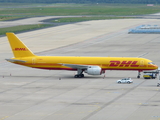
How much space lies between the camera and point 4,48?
375ft

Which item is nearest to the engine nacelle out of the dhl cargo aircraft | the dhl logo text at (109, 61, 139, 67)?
the dhl cargo aircraft

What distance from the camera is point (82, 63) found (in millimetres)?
72250

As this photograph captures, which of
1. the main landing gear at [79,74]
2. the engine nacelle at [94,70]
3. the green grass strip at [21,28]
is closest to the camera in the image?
the engine nacelle at [94,70]

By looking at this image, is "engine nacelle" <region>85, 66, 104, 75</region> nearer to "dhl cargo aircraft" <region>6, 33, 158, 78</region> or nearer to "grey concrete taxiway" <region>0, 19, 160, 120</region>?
→ "dhl cargo aircraft" <region>6, 33, 158, 78</region>

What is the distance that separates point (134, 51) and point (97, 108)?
Answer: 60.2m

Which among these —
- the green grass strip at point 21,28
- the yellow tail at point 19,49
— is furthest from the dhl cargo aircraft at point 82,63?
the green grass strip at point 21,28

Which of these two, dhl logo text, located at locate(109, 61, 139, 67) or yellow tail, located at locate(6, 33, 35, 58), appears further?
yellow tail, located at locate(6, 33, 35, 58)

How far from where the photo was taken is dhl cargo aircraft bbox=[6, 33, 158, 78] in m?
70.9

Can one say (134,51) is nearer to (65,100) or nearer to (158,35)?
(158,35)

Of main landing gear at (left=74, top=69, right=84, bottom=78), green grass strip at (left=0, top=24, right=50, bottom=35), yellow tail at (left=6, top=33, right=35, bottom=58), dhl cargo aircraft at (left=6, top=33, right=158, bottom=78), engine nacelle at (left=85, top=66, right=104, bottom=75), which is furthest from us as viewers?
green grass strip at (left=0, top=24, right=50, bottom=35)

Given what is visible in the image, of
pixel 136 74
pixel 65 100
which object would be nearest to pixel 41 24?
pixel 136 74

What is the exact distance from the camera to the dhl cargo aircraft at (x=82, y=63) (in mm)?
70938

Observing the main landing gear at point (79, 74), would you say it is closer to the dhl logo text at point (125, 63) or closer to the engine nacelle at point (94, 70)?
the engine nacelle at point (94, 70)

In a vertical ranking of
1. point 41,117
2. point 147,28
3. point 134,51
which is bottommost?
point 41,117
